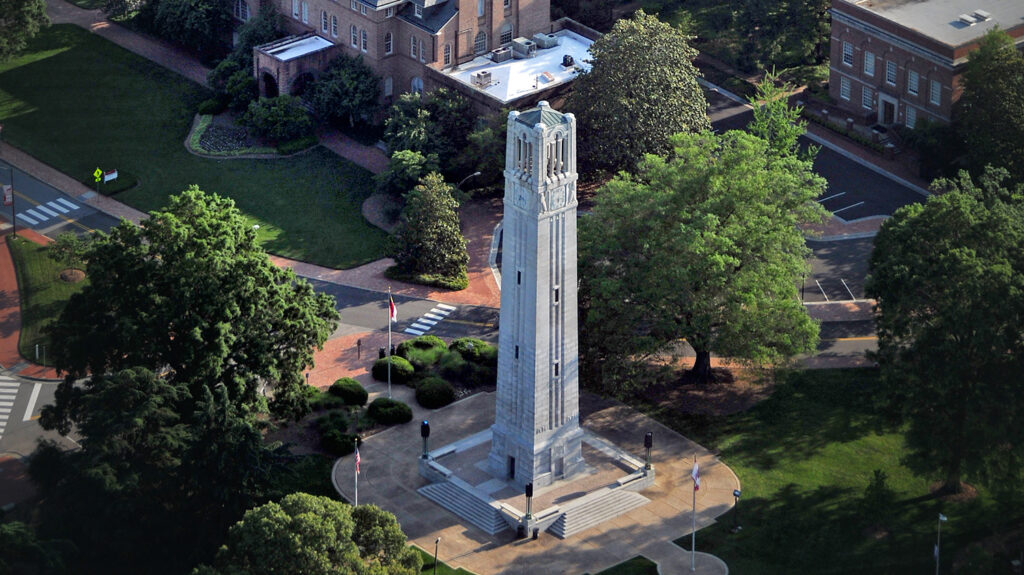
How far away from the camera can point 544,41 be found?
159m

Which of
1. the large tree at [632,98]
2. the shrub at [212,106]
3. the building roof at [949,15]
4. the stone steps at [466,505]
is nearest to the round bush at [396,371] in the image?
the stone steps at [466,505]

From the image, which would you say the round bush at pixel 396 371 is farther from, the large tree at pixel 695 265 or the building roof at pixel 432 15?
the building roof at pixel 432 15

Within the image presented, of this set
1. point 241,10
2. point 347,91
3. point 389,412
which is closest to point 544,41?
point 347,91

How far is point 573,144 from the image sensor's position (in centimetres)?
10281

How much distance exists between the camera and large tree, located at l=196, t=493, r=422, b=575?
95.9 metres

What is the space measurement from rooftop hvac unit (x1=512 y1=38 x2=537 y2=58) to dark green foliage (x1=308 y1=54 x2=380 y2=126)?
1237 centimetres

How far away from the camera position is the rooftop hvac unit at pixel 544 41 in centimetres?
15888

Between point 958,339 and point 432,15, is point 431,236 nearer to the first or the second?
point 432,15

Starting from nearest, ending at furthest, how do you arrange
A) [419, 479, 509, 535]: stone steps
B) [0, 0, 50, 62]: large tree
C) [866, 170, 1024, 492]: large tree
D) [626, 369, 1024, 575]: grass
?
[866, 170, 1024, 492]: large tree → [626, 369, 1024, 575]: grass → [419, 479, 509, 535]: stone steps → [0, 0, 50, 62]: large tree

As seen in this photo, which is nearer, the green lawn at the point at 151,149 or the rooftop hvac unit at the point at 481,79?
the green lawn at the point at 151,149

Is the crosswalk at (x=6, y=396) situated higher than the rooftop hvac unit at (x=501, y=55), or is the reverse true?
the rooftop hvac unit at (x=501, y=55)

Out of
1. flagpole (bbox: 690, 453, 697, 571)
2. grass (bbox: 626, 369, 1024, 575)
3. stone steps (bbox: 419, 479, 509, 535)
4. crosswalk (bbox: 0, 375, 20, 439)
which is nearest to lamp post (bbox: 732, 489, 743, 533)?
grass (bbox: 626, 369, 1024, 575)

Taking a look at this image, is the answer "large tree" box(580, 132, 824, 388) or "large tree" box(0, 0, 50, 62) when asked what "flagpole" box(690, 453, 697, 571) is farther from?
"large tree" box(0, 0, 50, 62)

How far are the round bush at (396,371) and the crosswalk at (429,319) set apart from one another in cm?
674
